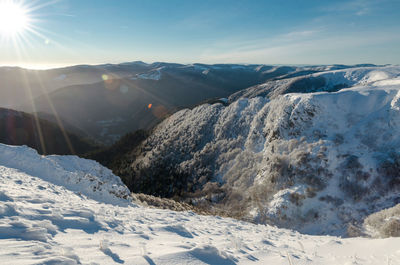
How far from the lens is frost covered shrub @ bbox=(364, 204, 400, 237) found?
10289 millimetres

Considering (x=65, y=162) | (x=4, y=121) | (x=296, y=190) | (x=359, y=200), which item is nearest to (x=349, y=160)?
(x=359, y=200)

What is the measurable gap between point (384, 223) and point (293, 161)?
7.40 meters

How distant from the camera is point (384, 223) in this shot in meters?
11.7

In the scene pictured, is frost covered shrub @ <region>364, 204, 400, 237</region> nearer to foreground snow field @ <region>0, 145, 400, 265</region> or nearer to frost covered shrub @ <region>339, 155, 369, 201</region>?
frost covered shrub @ <region>339, 155, 369, 201</region>

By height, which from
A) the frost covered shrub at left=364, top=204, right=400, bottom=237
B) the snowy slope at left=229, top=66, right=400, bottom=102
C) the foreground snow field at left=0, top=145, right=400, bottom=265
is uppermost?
the snowy slope at left=229, top=66, right=400, bottom=102

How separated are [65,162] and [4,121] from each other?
42072 millimetres

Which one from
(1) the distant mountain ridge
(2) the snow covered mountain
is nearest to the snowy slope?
(1) the distant mountain ridge

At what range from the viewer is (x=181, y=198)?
20.5m

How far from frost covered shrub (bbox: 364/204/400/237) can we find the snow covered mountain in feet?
2.61

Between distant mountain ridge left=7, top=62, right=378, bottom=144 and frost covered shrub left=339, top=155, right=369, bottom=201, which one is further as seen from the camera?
distant mountain ridge left=7, top=62, right=378, bottom=144

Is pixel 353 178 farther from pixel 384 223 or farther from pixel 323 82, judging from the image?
pixel 323 82

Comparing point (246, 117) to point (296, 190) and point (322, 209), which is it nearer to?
point (296, 190)

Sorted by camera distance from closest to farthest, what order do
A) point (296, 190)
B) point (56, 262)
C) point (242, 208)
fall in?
point (56, 262)
point (296, 190)
point (242, 208)

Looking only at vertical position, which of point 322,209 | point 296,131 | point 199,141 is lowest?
point 322,209
